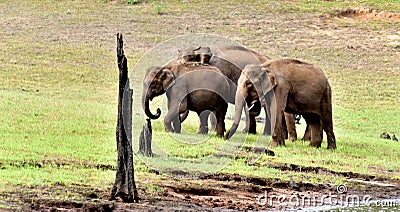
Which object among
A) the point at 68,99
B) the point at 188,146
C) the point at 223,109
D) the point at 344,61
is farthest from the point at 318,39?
the point at 188,146

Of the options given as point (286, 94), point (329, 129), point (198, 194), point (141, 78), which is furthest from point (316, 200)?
point (141, 78)

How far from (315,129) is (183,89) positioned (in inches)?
108

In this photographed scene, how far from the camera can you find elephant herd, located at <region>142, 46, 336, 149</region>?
17500 millimetres

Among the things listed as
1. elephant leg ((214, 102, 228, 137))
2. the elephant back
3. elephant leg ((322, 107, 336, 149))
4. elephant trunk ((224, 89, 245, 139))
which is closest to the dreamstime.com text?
elephant trunk ((224, 89, 245, 139))

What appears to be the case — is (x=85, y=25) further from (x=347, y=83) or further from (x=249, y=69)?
(x=249, y=69)

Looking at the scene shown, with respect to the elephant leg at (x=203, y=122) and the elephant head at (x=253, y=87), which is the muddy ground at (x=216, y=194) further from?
the elephant leg at (x=203, y=122)

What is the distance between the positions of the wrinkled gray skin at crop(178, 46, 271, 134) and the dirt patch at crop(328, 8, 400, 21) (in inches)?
954

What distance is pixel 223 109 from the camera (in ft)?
62.0

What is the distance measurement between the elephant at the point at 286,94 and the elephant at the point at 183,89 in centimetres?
111

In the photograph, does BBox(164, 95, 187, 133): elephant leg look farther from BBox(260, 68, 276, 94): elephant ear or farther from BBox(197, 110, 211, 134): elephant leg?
BBox(260, 68, 276, 94): elephant ear

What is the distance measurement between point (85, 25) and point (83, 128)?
23.2m

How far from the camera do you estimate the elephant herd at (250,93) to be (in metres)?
17.5

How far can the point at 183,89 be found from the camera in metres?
18.5
